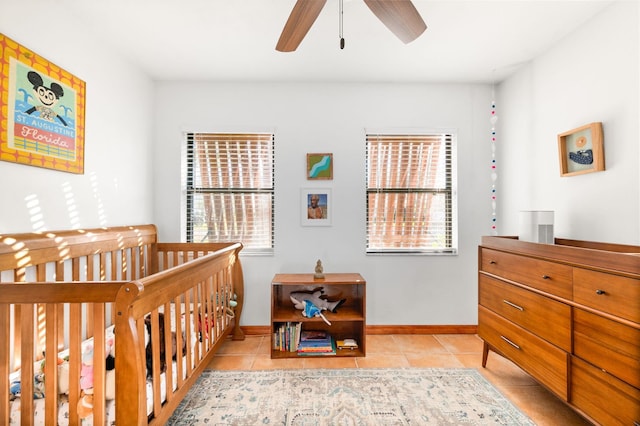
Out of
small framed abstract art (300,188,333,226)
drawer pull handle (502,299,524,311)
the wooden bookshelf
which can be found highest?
small framed abstract art (300,188,333,226)

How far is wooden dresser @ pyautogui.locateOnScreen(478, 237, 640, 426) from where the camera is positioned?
1.27m

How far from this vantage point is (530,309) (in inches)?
70.7

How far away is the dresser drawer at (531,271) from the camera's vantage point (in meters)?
1.59

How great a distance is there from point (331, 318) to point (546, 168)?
2021 mm

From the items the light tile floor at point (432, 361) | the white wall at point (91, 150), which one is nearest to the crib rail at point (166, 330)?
the light tile floor at point (432, 361)

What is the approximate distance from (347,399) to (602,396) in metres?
1.24

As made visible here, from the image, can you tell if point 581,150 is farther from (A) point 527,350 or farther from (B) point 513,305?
(A) point 527,350

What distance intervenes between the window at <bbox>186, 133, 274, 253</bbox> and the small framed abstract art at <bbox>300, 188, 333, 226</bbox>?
0.32 metres

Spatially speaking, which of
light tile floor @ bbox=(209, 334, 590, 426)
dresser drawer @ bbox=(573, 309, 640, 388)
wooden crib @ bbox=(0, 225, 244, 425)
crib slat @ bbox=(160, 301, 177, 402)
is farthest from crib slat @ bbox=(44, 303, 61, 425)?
dresser drawer @ bbox=(573, 309, 640, 388)

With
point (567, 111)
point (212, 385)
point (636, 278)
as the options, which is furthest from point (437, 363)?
point (567, 111)

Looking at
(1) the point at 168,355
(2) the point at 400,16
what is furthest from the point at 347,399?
(2) the point at 400,16

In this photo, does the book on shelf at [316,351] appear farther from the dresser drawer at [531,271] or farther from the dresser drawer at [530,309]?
the dresser drawer at [531,271]

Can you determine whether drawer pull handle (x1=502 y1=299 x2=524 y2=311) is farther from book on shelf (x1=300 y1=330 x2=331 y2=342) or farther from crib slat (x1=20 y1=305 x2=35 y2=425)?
crib slat (x1=20 y1=305 x2=35 y2=425)

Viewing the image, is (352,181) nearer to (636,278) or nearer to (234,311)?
(234,311)
